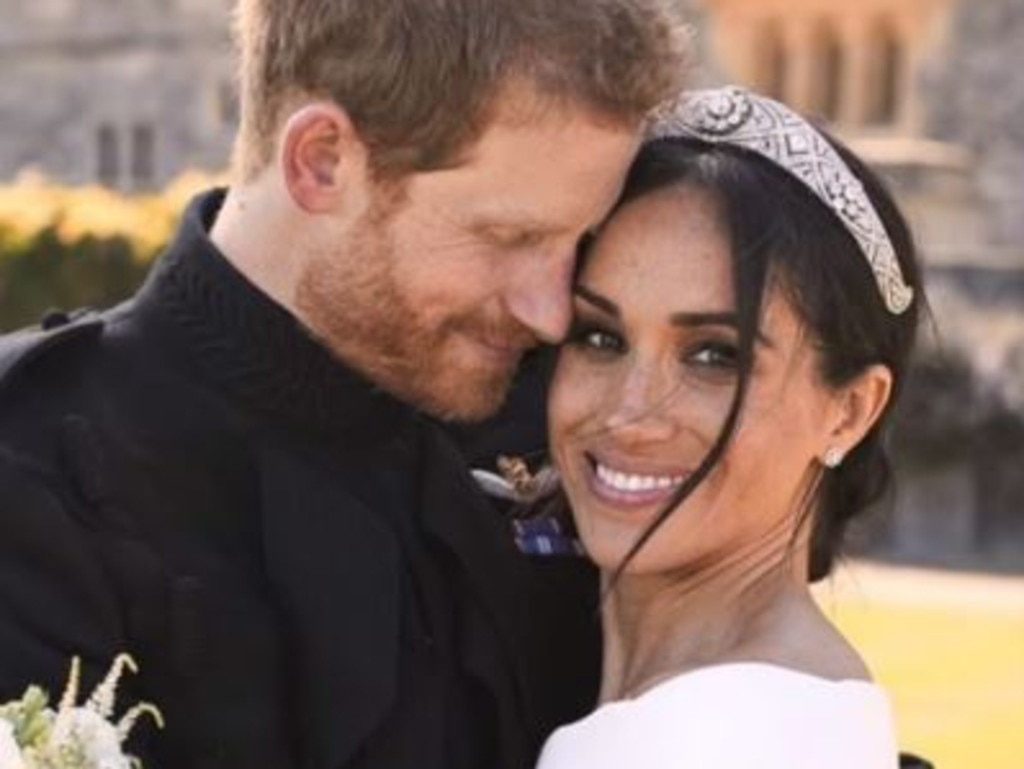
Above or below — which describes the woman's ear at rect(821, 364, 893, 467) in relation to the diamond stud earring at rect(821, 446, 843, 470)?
above

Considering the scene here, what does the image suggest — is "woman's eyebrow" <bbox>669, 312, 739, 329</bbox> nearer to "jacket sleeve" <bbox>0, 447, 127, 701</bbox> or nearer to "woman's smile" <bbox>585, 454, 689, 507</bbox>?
"woman's smile" <bbox>585, 454, 689, 507</bbox>

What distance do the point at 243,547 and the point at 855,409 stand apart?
75 cm

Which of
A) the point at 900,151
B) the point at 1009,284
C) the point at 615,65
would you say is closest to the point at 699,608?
the point at 615,65

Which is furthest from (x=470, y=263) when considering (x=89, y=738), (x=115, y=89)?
(x=115, y=89)

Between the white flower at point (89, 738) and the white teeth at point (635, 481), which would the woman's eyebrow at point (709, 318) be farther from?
the white flower at point (89, 738)

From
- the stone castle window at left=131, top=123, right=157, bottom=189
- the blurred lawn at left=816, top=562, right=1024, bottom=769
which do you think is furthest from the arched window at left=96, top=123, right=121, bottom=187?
the blurred lawn at left=816, top=562, right=1024, bottom=769

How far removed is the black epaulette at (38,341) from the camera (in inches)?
107

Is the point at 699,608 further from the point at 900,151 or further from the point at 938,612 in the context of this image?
the point at 900,151

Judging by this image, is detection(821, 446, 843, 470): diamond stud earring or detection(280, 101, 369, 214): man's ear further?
detection(821, 446, 843, 470): diamond stud earring

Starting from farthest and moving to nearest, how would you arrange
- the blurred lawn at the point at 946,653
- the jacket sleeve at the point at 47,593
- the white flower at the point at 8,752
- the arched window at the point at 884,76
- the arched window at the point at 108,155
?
the arched window at the point at 108,155
the arched window at the point at 884,76
the blurred lawn at the point at 946,653
the jacket sleeve at the point at 47,593
the white flower at the point at 8,752

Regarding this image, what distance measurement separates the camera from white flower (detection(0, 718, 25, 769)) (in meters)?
2.27

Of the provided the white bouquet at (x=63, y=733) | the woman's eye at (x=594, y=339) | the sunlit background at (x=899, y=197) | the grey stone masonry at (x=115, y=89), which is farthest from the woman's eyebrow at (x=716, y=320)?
the grey stone masonry at (x=115, y=89)

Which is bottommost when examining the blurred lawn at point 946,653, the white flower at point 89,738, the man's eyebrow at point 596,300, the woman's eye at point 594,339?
the blurred lawn at point 946,653

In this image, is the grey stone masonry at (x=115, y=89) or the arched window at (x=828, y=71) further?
the grey stone masonry at (x=115, y=89)
